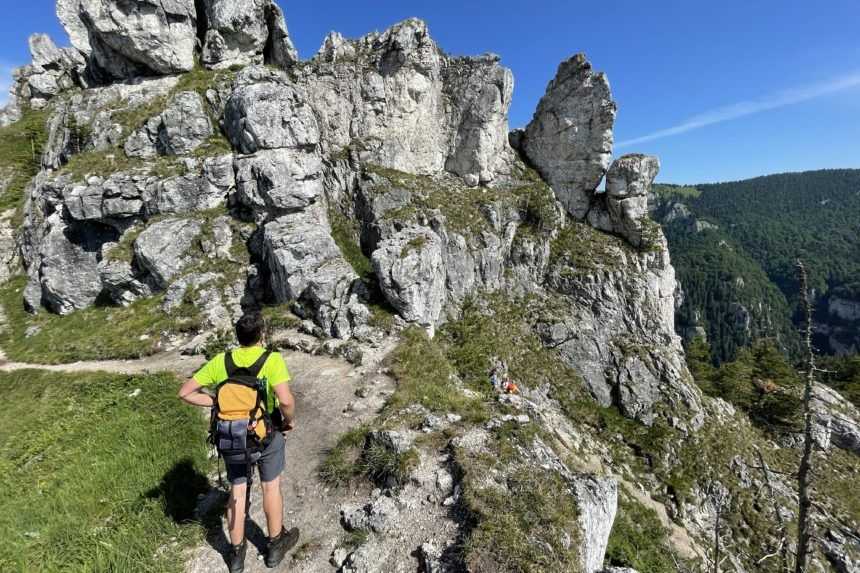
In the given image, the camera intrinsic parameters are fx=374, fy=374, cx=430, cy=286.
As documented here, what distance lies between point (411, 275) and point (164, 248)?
1430cm

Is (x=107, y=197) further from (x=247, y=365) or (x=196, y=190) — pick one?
(x=247, y=365)

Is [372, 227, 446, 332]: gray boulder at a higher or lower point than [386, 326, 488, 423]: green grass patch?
higher

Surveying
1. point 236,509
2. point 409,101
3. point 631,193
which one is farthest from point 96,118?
point 631,193

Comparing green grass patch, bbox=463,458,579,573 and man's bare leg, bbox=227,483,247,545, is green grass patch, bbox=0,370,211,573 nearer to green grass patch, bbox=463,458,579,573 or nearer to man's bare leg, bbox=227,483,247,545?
man's bare leg, bbox=227,483,247,545

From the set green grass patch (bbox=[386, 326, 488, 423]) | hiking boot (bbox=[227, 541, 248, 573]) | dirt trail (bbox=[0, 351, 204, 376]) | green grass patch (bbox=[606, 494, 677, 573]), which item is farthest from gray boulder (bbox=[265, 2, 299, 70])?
green grass patch (bbox=[606, 494, 677, 573])

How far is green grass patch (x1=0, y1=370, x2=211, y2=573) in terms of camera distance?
6.31m

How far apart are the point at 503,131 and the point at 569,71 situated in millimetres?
6891

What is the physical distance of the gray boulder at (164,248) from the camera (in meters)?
20.9

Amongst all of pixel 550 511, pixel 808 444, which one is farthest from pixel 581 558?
pixel 808 444

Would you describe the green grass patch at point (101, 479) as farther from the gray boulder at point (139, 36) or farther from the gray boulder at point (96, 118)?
the gray boulder at point (139, 36)

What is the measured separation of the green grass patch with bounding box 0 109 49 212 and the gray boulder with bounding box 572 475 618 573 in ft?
147

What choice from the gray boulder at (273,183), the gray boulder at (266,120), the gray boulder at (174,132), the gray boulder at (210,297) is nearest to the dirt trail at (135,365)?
the gray boulder at (210,297)

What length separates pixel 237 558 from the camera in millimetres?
6293

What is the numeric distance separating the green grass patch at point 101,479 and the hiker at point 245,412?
1822 millimetres
